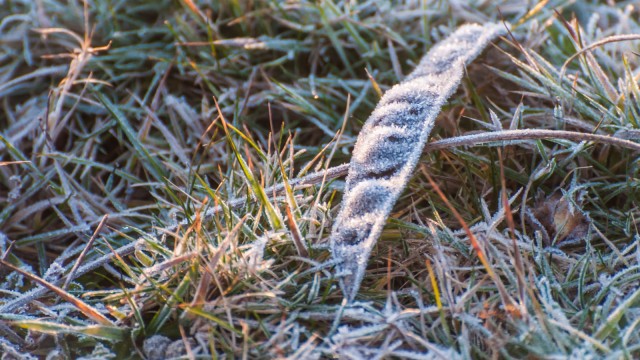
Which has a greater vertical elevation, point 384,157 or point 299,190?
point 384,157

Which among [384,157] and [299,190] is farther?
[299,190]

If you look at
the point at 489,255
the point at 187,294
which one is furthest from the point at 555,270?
the point at 187,294

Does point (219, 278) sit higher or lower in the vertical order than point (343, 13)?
lower

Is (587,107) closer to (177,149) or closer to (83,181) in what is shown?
(177,149)
